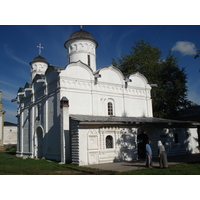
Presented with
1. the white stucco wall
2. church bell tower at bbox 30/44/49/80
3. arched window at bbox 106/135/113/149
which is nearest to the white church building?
arched window at bbox 106/135/113/149

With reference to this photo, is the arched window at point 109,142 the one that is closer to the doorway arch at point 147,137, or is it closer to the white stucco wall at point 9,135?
the doorway arch at point 147,137

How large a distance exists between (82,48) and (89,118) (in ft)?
28.4

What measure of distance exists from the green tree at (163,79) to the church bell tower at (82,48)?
25.2 feet

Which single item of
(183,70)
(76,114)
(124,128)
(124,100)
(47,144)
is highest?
(183,70)

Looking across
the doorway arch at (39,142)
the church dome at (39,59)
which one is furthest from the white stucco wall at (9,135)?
the doorway arch at (39,142)

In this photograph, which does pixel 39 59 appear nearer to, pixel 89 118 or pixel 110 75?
pixel 110 75

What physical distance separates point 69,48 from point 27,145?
10.5 metres

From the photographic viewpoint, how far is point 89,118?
1464 cm

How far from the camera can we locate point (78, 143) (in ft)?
43.8

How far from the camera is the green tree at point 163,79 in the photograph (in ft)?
80.0

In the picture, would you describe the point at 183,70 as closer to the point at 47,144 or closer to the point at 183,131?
the point at 183,131

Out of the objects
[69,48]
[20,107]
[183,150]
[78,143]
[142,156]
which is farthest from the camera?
[20,107]

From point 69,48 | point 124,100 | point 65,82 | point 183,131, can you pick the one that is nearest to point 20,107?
point 69,48

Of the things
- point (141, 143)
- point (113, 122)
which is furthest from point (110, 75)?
point (141, 143)
